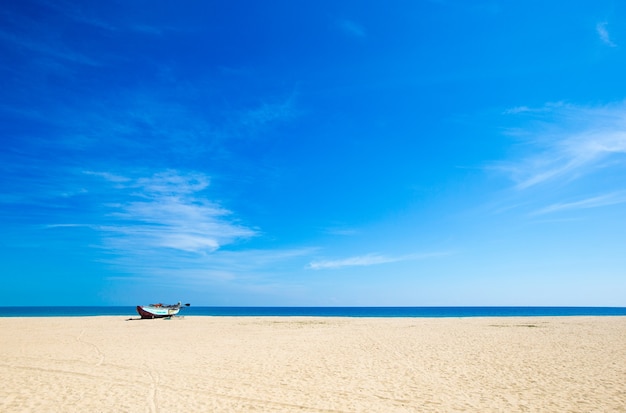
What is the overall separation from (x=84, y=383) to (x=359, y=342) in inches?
567

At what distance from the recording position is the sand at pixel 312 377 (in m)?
9.41

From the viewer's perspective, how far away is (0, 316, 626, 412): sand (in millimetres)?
9406

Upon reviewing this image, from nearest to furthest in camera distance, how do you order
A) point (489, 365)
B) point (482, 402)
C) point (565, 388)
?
1. point (482, 402)
2. point (565, 388)
3. point (489, 365)

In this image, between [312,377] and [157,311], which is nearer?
[312,377]

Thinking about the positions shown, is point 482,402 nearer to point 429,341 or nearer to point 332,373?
point 332,373

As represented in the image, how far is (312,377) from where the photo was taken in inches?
A: 489

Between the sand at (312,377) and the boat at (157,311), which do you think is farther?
the boat at (157,311)

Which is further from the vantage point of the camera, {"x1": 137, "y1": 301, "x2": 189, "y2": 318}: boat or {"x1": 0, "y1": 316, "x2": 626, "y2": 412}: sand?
{"x1": 137, "y1": 301, "x2": 189, "y2": 318}: boat

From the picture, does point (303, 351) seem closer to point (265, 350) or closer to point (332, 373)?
point (265, 350)

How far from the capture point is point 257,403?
373 inches

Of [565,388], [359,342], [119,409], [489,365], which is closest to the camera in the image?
[119,409]

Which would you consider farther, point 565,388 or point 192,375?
point 192,375

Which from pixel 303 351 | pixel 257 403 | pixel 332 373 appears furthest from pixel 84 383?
pixel 303 351

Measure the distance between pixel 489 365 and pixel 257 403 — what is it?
31.9 feet
